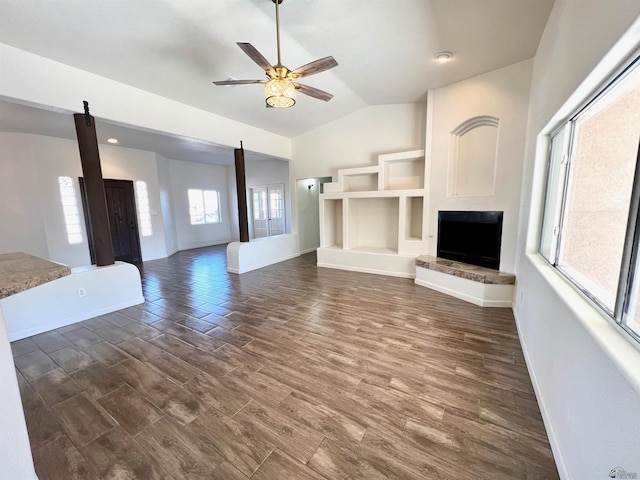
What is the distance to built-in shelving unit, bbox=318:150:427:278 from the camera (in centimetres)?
484

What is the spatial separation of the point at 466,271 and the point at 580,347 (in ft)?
8.36

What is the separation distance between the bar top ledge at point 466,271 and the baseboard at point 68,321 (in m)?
4.62

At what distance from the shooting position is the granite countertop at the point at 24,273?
1060 mm

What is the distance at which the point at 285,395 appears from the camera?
195cm

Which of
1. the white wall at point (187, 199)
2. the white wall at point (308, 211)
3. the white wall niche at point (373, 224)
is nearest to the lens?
the white wall niche at point (373, 224)

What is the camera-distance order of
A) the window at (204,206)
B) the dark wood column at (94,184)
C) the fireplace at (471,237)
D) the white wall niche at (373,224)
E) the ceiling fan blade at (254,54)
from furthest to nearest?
the window at (204,206)
the white wall niche at (373,224)
the fireplace at (471,237)
the dark wood column at (94,184)
the ceiling fan blade at (254,54)

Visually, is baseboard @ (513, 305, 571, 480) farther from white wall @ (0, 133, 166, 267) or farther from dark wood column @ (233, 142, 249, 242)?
white wall @ (0, 133, 166, 267)

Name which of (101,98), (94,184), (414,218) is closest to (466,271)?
(414,218)

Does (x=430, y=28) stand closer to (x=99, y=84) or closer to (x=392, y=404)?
(x=392, y=404)

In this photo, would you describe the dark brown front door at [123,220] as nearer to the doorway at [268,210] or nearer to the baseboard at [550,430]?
the doorway at [268,210]

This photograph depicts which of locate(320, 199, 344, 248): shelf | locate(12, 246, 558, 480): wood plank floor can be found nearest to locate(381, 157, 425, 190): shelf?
locate(320, 199, 344, 248): shelf

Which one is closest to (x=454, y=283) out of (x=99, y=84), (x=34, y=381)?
(x=34, y=381)

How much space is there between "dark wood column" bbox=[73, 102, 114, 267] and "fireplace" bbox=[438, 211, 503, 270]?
17.1ft

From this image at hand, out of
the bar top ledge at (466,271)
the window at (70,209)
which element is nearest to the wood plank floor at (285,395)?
the bar top ledge at (466,271)
